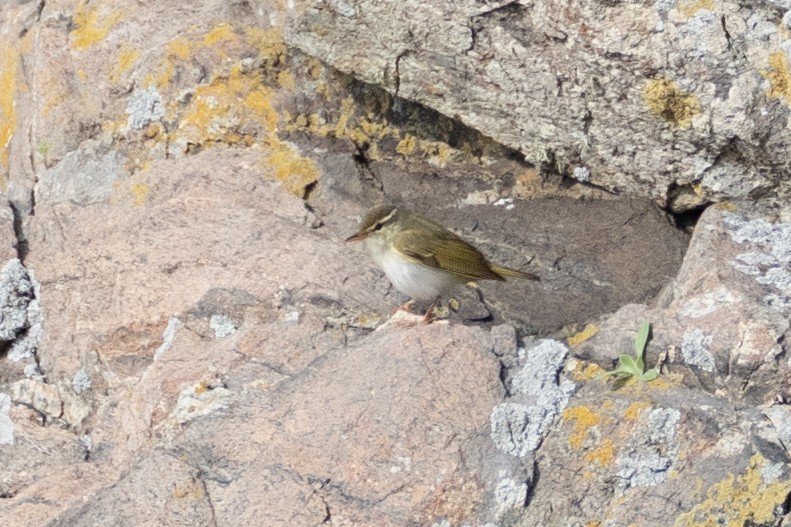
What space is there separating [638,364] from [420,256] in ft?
4.86

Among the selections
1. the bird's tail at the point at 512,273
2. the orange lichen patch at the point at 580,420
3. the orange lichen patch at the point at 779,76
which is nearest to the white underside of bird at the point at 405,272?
the bird's tail at the point at 512,273

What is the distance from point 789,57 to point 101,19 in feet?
14.2

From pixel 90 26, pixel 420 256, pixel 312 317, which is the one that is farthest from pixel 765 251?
pixel 90 26

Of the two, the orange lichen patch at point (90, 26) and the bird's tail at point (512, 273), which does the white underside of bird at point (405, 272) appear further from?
the orange lichen patch at point (90, 26)

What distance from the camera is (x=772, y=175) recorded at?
5824mm

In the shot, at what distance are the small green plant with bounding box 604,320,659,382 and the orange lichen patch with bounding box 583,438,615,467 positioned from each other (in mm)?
387

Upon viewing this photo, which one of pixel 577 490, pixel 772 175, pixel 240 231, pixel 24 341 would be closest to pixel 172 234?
pixel 240 231

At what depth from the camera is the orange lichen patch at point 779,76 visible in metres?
5.56

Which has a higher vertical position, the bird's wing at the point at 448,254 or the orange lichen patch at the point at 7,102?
the orange lichen patch at the point at 7,102

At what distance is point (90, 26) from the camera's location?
7559 mm

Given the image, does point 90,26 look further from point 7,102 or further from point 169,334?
point 169,334

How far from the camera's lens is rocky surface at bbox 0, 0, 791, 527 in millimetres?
4941

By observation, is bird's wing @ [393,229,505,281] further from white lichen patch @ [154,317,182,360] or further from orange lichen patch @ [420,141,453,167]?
white lichen patch @ [154,317,182,360]

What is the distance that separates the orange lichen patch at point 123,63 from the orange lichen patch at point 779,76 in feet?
12.5
